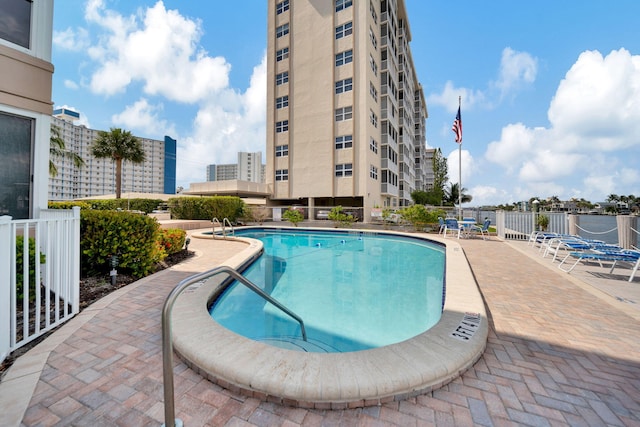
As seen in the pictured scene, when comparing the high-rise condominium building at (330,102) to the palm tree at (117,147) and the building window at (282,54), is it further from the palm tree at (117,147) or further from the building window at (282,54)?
the palm tree at (117,147)

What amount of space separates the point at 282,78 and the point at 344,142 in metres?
9.84

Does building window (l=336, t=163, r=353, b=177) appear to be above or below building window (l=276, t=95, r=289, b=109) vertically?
below

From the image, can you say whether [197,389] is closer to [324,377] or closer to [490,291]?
[324,377]

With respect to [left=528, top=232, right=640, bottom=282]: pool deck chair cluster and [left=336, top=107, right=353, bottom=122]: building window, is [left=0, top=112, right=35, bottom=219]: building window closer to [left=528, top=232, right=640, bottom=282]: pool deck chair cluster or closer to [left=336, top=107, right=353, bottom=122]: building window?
[left=528, top=232, right=640, bottom=282]: pool deck chair cluster

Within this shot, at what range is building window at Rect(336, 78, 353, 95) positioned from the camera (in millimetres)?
22812

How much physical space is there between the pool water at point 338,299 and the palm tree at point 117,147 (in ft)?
76.3

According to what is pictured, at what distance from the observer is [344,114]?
2316cm

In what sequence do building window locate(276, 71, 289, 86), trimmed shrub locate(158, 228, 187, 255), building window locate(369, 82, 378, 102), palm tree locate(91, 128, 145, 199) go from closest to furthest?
trimmed shrub locate(158, 228, 187, 255) < building window locate(369, 82, 378, 102) < palm tree locate(91, 128, 145, 199) < building window locate(276, 71, 289, 86)

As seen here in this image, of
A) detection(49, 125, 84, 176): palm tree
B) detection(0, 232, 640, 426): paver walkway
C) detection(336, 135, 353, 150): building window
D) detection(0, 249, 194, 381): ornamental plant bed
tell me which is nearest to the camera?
detection(0, 232, 640, 426): paver walkway

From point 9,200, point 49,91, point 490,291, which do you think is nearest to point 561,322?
point 490,291

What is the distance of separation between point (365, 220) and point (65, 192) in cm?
12059

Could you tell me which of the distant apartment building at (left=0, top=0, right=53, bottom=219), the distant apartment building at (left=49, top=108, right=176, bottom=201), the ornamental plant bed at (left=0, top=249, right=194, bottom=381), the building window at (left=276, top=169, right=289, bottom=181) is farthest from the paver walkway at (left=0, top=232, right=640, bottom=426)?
the distant apartment building at (left=49, top=108, right=176, bottom=201)

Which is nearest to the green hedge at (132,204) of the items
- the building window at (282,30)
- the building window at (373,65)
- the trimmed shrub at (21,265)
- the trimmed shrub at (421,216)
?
the building window at (282,30)

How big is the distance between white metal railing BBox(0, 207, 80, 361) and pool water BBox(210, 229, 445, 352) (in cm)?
201
